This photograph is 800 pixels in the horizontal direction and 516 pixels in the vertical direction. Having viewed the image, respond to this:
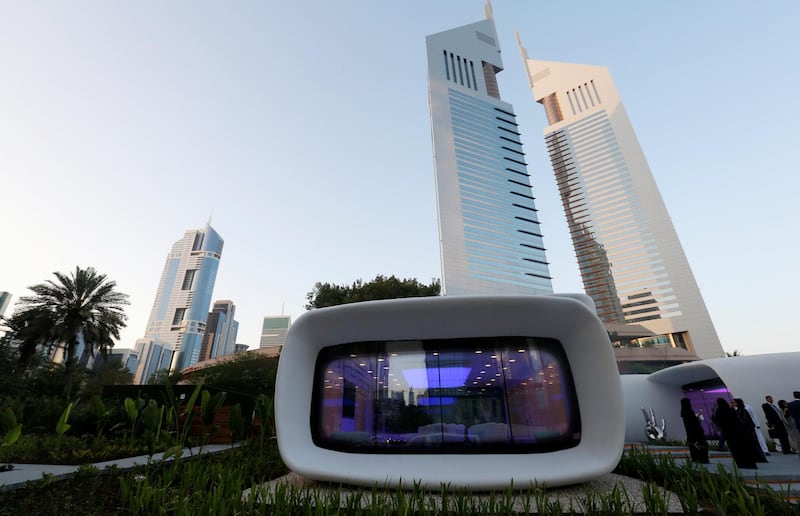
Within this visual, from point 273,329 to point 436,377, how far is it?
18887 centimetres

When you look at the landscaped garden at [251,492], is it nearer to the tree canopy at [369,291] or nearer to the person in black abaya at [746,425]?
the person in black abaya at [746,425]

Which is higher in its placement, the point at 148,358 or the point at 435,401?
the point at 148,358

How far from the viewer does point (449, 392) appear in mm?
7086

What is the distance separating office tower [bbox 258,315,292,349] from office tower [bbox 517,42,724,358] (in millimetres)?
138389

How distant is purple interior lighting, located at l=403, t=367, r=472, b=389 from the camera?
282 inches

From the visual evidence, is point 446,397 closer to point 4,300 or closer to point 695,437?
point 695,437

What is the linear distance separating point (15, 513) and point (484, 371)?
715 centimetres

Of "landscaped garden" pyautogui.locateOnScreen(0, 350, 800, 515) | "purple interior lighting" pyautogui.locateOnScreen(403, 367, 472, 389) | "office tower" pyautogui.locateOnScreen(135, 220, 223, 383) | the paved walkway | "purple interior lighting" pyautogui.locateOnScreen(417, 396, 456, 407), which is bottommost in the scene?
the paved walkway

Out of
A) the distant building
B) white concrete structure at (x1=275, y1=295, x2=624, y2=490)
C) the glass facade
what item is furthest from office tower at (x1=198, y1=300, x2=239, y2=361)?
white concrete structure at (x1=275, y1=295, x2=624, y2=490)

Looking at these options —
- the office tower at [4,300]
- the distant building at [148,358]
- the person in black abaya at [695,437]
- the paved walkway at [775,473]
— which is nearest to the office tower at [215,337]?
the distant building at [148,358]

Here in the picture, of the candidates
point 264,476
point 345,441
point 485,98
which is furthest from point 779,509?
point 485,98

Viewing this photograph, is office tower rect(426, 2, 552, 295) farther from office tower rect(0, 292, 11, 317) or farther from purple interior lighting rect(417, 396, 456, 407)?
office tower rect(0, 292, 11, 317)

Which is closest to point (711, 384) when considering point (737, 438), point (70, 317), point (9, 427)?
point (737, 438)

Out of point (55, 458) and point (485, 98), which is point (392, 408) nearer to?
point (55, 458)
